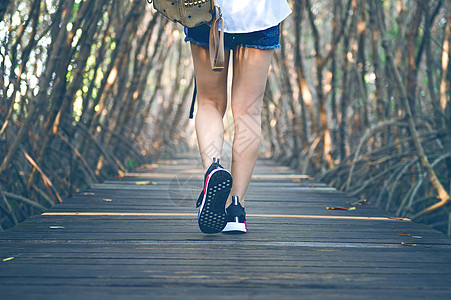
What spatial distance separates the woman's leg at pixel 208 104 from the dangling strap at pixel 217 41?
17 centimetres

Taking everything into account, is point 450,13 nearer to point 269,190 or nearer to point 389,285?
point 269,190

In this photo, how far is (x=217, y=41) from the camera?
5.94 feet

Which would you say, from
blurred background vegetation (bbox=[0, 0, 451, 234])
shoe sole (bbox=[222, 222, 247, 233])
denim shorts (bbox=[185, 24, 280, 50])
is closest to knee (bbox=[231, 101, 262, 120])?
denim shorts (bbox=[185, 24, 280, 50])

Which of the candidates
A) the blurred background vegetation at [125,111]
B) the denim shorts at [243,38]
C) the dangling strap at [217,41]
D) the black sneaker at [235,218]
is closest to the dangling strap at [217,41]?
the dangling strap at [217,41]

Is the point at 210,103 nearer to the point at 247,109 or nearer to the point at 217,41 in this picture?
the point at 247,109

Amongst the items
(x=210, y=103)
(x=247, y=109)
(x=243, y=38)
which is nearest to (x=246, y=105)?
(x=247, y=109)

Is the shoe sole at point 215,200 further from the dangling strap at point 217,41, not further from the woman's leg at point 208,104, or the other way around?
the dangling strap at point 217,41

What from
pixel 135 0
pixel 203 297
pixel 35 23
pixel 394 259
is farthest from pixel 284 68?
pixel 203 297

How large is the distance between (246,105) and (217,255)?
1.89ft

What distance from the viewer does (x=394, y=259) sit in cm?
168

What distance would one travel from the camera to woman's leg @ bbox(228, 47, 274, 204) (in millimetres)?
1996

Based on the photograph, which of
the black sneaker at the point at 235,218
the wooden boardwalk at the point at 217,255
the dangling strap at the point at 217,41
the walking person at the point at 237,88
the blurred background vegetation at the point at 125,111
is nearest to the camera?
the wooden boardwalk at the point at 217,255

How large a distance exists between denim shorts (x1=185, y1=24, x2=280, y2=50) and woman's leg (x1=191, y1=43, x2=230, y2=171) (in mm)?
34

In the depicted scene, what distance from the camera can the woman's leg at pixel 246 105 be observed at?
1996 mm
